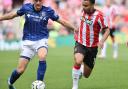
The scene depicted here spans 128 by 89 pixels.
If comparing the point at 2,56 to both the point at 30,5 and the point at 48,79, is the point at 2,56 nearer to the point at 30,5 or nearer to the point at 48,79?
the point at 48,79

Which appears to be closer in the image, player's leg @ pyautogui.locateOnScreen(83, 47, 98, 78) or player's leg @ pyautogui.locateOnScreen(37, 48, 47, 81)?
player's leg @ pyautogui.locateOnScreen(37, 48, 47, 81)

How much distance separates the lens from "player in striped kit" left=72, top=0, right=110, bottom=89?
538 inches

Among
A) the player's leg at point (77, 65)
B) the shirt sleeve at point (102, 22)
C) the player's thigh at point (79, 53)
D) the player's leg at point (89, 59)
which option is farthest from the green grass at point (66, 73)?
the shirt sleeve at point (102, 22)

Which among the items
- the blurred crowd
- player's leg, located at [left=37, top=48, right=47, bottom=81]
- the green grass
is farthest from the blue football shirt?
the blurred crowd

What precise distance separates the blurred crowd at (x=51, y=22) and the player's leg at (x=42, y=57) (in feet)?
51.3

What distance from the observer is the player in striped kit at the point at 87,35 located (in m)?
13.7

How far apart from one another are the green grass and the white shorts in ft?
5.47

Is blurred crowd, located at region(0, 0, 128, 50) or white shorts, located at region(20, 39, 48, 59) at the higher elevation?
white shorts, located at region(20, 39, 48, 59)

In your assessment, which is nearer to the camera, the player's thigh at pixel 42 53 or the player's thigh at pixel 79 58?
the player's thigh at pixel 42 53

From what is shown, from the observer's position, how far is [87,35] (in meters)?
14.0

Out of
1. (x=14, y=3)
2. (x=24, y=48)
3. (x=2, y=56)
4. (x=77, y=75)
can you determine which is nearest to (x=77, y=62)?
(x=77, y=75)

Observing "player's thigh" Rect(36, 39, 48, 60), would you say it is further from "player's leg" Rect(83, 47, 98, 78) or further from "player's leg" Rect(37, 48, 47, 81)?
"player's leg" Rect(83, 47, 98, 78)

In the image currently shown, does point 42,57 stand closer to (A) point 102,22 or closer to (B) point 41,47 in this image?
(B) point 41,47

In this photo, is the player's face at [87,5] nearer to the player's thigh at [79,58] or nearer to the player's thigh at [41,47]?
the player's thigh at [79,58]
